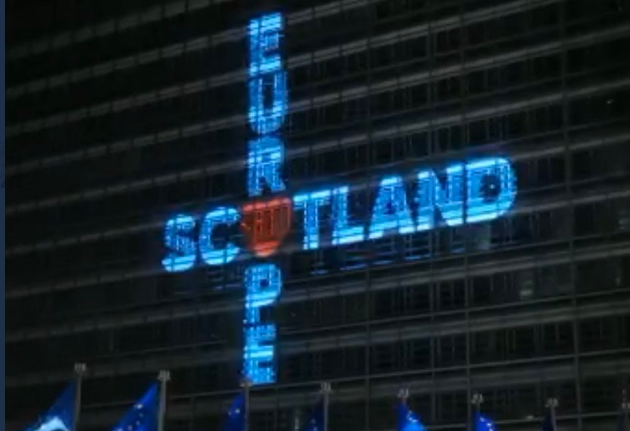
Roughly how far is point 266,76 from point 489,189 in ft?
53.3

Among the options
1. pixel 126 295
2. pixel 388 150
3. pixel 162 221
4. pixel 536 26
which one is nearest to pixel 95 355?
pixel 126 295

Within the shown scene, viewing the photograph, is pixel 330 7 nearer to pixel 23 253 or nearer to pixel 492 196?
pixel 492 196

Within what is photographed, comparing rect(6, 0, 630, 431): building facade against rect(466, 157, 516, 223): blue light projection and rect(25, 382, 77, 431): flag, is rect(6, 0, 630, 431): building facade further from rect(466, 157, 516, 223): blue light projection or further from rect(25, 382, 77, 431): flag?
rect(25, 382, 77, 431): flag

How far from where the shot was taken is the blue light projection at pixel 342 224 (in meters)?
69.9

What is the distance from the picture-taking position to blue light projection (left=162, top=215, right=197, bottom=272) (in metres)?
77.2

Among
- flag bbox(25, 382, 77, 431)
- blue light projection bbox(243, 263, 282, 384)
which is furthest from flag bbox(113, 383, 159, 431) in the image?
blue light projection bbox(243, 263, 282, 384)

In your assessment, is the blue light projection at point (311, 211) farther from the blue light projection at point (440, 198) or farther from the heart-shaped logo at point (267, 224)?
the blue light projection at point (440, 198)

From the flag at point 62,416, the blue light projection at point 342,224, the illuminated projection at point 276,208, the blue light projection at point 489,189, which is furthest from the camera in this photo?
the blue light projection at point 342,224

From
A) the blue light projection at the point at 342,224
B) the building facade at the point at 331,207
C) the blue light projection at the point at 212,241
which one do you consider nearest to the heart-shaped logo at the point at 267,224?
the building facade at the point at 331,207

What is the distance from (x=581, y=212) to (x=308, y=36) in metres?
19.8

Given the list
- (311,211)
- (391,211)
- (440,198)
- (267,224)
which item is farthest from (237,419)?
(267,224)

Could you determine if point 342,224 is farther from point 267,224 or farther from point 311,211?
point 267,224

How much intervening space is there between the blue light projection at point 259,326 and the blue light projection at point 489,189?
11.8 metres

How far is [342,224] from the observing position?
231 ft
